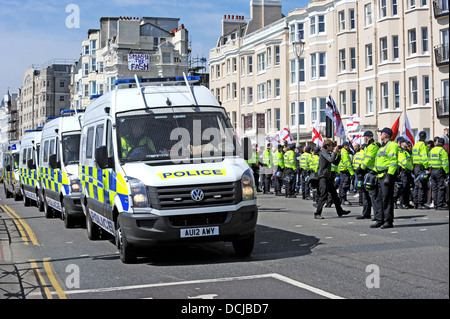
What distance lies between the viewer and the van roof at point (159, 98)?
11.1 metres

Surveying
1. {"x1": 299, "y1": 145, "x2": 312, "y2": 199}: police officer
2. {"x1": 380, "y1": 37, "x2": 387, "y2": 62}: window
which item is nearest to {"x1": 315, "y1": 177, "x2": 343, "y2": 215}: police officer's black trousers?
{"x1": 299, "y1": 145, "x2": 312, "y2": 199}: police officer

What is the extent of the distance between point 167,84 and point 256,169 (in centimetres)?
1805

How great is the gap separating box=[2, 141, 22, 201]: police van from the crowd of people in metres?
12.0

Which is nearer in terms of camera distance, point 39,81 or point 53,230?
point 53,230

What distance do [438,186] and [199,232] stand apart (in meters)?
10.7

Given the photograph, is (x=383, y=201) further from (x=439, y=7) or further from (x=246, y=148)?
(x=439, y=7)

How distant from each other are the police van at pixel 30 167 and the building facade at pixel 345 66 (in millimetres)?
16726

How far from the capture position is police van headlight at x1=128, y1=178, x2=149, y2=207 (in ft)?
31.8

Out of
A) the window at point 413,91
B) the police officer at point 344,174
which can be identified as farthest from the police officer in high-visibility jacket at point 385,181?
the window at point 413,91

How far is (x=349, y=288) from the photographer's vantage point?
25.9 ft

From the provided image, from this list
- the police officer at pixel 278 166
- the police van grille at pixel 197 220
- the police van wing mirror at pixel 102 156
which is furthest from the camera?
the police officer at pixel 278 166

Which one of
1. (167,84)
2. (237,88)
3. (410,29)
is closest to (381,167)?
(167,84)

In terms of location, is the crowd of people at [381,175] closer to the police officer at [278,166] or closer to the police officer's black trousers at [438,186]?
the police officer's black trousers at [438,186]

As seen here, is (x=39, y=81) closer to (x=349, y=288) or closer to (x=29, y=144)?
(x=29, y=144)
